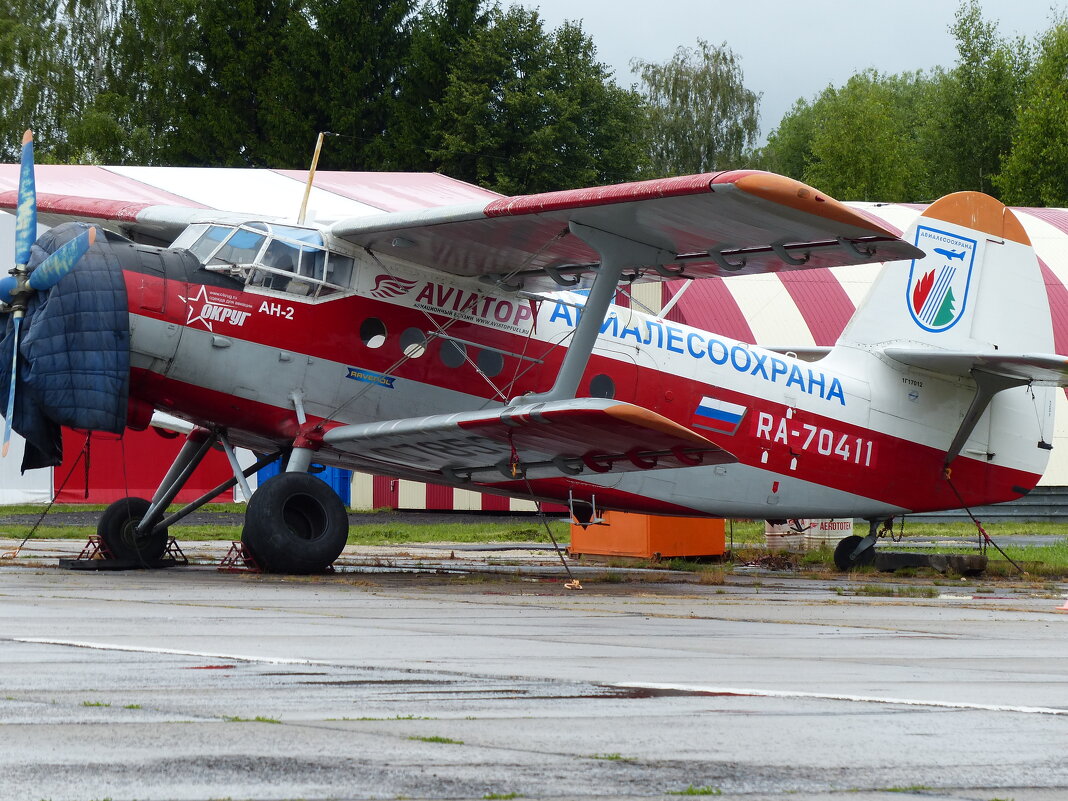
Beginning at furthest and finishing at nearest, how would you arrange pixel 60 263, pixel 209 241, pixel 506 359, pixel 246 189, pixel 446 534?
pixel 246 189, pixel 446 534, pixel 506 359, pixel 209 241, pixel 60 263

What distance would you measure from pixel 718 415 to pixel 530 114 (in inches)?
1773

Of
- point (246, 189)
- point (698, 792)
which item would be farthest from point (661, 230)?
point (246, 189)

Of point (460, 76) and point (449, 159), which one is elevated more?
point (460, 76)

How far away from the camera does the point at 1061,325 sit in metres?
34.7

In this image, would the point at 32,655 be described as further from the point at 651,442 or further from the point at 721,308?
the point at 721,308

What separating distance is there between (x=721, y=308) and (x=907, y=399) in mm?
16911

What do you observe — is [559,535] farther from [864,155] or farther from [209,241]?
[864,155]

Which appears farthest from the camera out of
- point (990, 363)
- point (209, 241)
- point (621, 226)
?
point (990, 363)

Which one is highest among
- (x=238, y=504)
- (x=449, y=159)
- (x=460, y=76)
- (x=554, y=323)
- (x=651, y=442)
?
(x=460, y=76)

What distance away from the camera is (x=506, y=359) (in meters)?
13.6

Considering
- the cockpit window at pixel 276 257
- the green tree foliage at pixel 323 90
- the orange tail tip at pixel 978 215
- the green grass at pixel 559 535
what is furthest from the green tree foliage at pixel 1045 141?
the cockpit window at pixel 276 257

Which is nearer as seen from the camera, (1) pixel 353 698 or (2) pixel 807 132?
(1) pixel 353 698

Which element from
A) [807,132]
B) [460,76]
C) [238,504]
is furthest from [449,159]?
[807,132]

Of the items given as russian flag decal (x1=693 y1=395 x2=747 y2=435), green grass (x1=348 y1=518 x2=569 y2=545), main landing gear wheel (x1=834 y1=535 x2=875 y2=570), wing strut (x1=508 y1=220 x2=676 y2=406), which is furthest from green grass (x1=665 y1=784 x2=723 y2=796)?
green grass (x1=348 y1=518 x2=569 y2=545)
